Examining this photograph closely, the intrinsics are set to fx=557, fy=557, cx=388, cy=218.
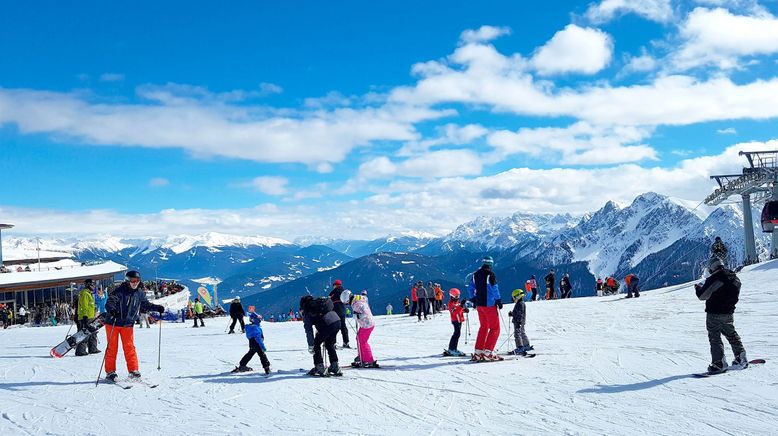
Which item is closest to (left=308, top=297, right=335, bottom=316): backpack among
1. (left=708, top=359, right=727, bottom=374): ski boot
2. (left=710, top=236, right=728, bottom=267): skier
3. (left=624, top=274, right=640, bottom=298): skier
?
(left=708, top=359, right=727, bottom=374): ski boot

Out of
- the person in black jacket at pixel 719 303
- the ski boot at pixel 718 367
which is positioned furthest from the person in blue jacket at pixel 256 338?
the ski boot at pixel 718 367

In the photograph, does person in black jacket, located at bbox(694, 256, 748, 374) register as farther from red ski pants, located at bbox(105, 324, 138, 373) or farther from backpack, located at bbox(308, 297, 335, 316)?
red ski pants, located at bbox(105, 324, 138, 373)

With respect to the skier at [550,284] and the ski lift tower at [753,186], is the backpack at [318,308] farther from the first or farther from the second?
the ski lift tower at [753,186]

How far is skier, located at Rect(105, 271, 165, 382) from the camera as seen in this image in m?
8.84

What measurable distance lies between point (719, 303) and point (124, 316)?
907 cm

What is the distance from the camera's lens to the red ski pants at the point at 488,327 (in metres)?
10.1

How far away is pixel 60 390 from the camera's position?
887cm

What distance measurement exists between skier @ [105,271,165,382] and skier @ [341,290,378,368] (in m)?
3.25

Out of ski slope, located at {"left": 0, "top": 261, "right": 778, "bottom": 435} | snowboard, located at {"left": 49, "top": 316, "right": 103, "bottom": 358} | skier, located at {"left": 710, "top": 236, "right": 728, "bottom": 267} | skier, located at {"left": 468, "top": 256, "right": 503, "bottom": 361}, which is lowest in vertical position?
ski slope, located at {"left": 0, "top": 261, "right": 778, "bottom": 435}

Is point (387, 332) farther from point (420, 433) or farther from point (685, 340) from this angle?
point (420, 433)

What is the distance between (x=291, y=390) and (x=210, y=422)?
5.91ft

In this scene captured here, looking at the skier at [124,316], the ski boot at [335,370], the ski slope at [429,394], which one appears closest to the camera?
the ski slope at [429,394]

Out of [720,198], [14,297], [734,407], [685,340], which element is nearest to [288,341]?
[685,340]

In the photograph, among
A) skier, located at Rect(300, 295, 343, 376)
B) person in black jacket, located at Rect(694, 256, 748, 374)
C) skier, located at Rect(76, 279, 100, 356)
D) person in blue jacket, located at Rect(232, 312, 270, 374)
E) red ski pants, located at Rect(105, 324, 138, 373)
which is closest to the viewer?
person in black jacket, located at Rect(694, 256, 748, 374)
